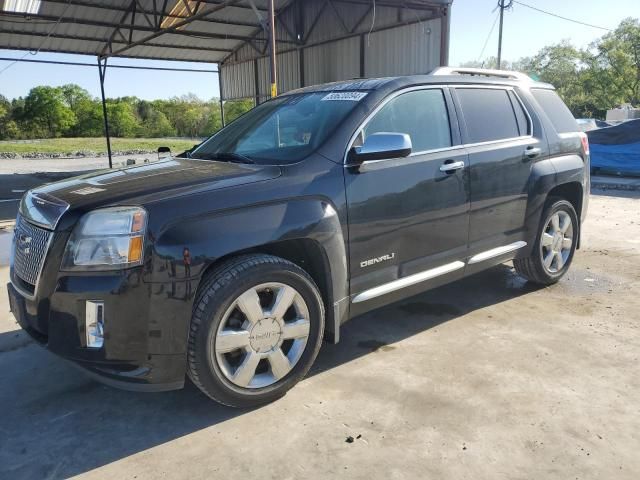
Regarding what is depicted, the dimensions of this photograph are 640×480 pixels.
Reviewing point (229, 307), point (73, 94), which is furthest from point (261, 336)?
point (73, 94)

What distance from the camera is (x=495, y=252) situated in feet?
13.3

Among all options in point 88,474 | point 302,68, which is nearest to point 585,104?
point 302,68

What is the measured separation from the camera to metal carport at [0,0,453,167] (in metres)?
13.4

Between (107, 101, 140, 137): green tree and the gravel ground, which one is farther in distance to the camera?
(107, 101, 140, 137): green tree

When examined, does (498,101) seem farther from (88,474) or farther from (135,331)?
(88,474)

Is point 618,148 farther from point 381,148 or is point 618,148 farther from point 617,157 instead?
point 381,148

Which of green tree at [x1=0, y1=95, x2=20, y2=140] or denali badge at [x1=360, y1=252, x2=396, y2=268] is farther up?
green tree at [x1=0, y1=95, x2=20, y2=140]

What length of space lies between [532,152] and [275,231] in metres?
2.53

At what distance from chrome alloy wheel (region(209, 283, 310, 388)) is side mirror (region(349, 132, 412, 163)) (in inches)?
34.8

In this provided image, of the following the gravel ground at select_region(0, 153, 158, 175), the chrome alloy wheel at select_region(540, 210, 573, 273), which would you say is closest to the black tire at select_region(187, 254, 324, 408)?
the chrome alloy wheel at select_region(540, 210, 573, 273)

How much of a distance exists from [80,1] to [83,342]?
544 inches

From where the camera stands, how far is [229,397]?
9.03 feet

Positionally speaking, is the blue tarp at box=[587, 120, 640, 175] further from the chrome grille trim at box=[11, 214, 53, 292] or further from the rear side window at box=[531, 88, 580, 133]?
the chrome grille trim at box=[11, 214, 53, 292]

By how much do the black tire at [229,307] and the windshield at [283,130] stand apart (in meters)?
0.71
